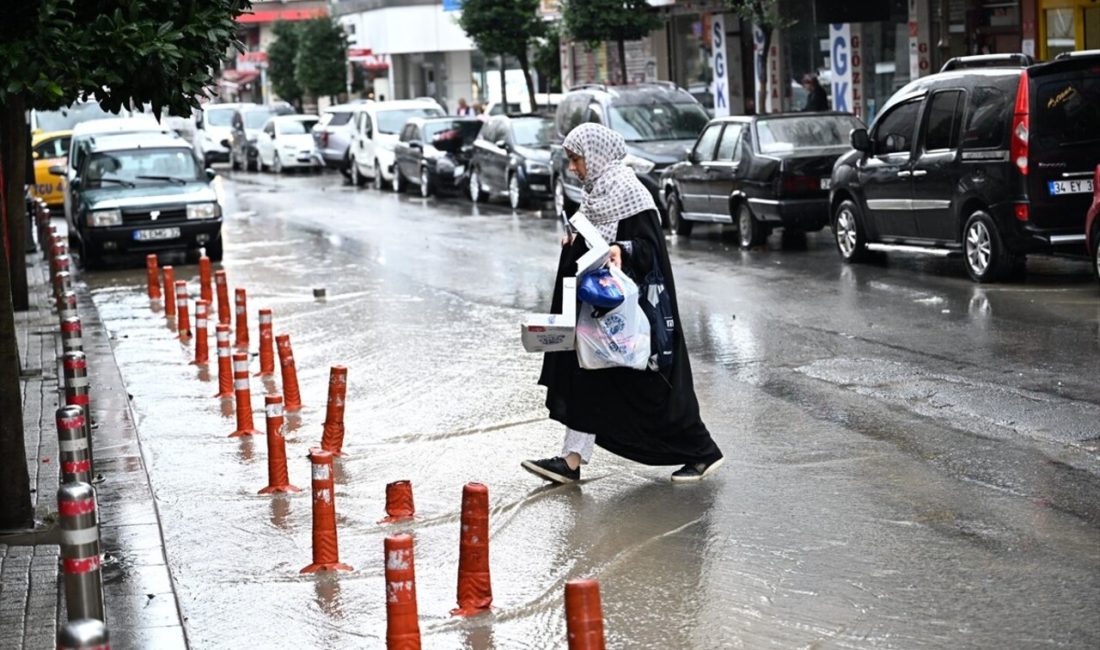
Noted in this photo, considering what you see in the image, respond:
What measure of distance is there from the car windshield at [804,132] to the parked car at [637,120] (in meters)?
3.29

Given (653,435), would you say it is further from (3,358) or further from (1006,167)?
(1006,167)

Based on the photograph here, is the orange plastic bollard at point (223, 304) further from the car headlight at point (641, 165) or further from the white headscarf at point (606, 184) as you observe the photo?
the car headlight at point (641, 165)

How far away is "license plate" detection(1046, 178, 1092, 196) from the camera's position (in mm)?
15461

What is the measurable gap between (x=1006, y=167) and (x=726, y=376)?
495 centimetres

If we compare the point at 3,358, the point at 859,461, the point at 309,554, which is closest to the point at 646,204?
the point at 859,461

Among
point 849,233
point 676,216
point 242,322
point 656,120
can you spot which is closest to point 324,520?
point 242,322

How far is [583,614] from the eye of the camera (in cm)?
468

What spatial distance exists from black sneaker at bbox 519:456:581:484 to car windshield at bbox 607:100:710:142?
16495mm

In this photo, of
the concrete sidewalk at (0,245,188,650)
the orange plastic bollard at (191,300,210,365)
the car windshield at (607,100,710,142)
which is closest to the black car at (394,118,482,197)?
the car windshield at (607,100,710,142)

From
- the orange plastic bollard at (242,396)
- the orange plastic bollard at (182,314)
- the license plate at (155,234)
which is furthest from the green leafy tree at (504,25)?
the orange plastic bollard at (242,396)

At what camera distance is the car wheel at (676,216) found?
23.1 metres

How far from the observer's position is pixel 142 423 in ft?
38.2

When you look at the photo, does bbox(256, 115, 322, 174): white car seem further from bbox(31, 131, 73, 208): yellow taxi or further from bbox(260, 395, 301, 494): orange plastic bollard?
bbox(260, 395, 301, 494): orange plastic bollard

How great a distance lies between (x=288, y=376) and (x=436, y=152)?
72.6ft
